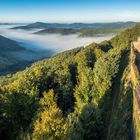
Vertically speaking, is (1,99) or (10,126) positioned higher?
(1,99)

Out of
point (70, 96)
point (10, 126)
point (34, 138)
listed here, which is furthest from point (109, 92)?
→ point (34, 138)

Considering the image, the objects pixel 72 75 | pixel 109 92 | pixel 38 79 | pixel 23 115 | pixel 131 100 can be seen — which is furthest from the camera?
pixel 72 75

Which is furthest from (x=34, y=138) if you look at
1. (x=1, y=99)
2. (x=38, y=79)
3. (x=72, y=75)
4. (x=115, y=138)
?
(x=72, y=75)

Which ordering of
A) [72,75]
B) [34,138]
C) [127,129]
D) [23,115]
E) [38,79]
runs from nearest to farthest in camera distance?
[34,138] → [127,129] → [23,115] → [38,79] → [72,75]

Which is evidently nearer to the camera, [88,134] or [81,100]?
[88,134]

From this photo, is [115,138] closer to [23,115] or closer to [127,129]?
[127,129]

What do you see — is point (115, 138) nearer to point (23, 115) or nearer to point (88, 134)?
point (88, 134)
